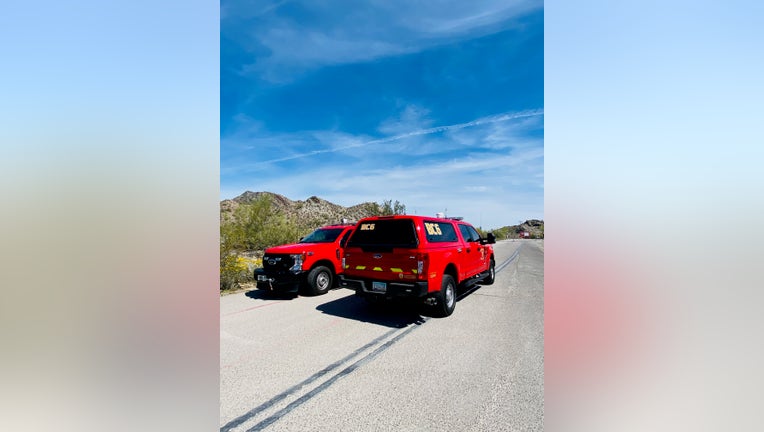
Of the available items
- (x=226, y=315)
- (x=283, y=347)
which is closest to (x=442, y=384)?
(x=283, y=347)

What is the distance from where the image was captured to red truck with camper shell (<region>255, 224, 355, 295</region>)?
281 inches

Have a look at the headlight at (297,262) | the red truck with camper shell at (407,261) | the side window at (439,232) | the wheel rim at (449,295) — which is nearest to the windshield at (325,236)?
the headlight at (297,262)

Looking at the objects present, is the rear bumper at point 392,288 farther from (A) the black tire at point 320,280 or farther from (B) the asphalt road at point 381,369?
(A) the black tire at point 320,280

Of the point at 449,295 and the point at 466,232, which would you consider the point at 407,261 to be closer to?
the point at 449,295

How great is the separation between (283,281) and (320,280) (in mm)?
928

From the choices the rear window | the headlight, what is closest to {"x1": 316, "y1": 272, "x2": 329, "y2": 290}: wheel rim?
the headlight

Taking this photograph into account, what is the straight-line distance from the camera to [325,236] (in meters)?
8.58

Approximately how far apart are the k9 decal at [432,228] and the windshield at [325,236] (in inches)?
128
